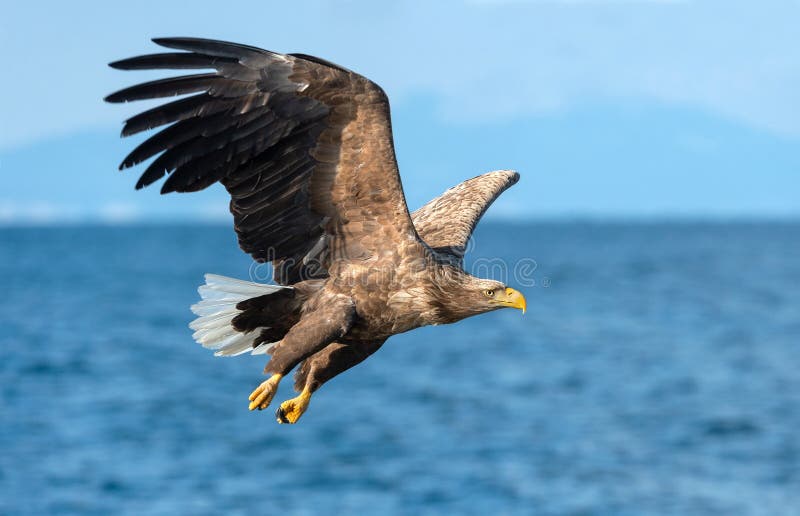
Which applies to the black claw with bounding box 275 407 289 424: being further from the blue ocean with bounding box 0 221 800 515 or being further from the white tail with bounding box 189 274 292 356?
the blue ocean with bounding box 0 221 800 515

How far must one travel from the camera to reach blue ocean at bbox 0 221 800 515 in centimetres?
2552

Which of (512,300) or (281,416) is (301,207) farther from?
(512,300)

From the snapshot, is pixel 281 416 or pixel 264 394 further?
pixel 281 416

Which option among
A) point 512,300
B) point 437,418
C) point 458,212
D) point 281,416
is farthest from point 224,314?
point 437,418

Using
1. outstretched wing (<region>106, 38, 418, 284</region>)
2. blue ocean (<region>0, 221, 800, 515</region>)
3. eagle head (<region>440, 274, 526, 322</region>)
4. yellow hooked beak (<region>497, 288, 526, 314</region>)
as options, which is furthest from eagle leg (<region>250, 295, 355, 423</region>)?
blue ocean (<region>0, 221, 800, 515</region>)

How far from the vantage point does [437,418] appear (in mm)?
33000

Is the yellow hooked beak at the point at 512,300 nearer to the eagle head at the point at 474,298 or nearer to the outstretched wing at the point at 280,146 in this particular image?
the eagle head at the point at 474,298

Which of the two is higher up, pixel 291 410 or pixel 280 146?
pixel 280 146

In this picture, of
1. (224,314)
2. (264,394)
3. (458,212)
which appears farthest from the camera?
(458,212)

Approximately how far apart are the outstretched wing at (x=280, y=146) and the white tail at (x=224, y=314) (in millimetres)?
239

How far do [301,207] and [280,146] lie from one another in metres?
0.45

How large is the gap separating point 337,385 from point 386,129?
33.3 meters

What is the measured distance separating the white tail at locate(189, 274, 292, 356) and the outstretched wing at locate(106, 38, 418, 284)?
0.24 metres

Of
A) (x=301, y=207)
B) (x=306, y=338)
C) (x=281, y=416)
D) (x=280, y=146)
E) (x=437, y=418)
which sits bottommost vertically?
(x=281, y=416)
